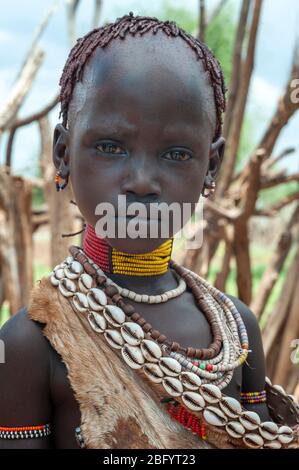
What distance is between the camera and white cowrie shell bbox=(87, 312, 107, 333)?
1229mm

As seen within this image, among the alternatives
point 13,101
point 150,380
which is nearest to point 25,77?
point 13,101

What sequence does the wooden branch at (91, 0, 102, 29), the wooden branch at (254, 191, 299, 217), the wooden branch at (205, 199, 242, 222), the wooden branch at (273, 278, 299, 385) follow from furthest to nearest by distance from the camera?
the wooden branch at (254, 191, 299, 217), the wooden branch at (91, 0, 102, 29), the wooden branch at (273, 278, 299, 385), the wooden branch at (205, 199, 242, 222)

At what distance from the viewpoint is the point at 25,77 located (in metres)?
3.37

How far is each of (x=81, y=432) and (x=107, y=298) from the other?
0.26 meters

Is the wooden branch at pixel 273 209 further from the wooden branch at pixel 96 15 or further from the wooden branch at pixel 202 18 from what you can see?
the wooden branch at pixel 96 15

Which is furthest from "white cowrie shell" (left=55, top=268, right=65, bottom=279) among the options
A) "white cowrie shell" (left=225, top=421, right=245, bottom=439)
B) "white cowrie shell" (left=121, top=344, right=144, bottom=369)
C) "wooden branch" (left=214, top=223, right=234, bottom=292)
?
"wooden branch" (left=214, top=223, right=234, bottom=292)

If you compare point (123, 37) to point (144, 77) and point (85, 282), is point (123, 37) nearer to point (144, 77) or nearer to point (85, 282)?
point (144, 77)

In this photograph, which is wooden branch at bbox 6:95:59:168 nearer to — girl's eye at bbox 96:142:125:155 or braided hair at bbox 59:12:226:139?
braided hair at bbox 59:12:226:139

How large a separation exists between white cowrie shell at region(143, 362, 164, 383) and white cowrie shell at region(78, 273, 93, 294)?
191mm

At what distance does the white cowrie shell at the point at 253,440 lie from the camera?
1.28 meters

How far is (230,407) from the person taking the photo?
4.14 feet

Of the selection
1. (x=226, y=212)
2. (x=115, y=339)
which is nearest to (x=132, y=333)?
(x=115, y=339)

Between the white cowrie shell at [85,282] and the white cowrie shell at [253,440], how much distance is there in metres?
0.43

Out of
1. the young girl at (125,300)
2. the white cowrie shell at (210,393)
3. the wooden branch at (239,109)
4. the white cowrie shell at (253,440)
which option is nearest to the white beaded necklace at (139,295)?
the young girl at (125,300)
